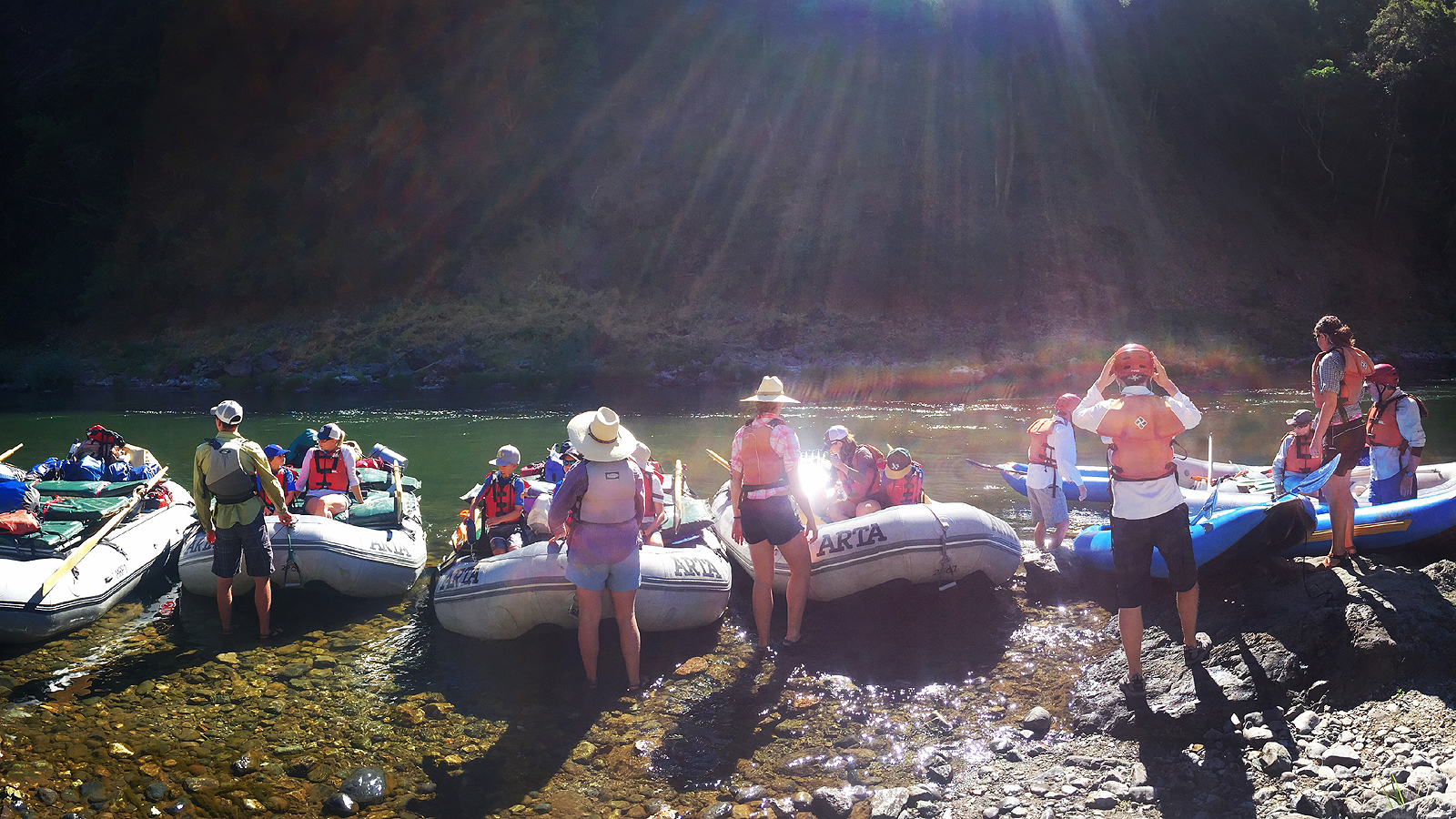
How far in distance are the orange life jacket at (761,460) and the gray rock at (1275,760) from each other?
294 centimetres

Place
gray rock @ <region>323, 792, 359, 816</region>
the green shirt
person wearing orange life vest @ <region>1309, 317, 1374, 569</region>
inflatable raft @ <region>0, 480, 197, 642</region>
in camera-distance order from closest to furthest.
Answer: gray rock @ <region>323, 792, 359, 816</region> → person wearing orange life vest @ <region>1309, 317, 1374, 569</region> → the green shirt → inflatable raft @ <region>0, 480, 197, 642</region>

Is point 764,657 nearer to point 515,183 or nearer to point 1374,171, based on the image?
point 515,183

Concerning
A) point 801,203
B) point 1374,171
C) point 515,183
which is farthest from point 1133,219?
point 515,183

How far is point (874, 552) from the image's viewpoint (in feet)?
22.1

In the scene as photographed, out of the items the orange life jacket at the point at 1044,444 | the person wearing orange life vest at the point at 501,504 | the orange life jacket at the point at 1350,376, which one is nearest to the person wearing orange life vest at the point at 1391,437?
the orange life jacket at the point at 1350,376

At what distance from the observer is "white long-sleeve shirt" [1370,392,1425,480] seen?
6.76 m

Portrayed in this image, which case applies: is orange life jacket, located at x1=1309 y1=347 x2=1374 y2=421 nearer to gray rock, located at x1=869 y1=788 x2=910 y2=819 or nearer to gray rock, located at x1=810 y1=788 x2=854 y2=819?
gray rock, located at x1=869 y1=788 x2=910 y2=819

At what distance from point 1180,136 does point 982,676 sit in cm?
4531

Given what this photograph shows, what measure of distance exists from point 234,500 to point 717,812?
439 cm

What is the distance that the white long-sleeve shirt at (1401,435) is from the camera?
22.2 feet

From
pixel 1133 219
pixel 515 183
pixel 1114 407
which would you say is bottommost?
pixel 1114 407

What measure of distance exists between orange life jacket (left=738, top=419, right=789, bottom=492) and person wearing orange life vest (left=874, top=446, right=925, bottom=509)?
2.23 m

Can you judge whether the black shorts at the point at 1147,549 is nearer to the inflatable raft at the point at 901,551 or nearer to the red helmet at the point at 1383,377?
the inflatable raft at the point at 901,551

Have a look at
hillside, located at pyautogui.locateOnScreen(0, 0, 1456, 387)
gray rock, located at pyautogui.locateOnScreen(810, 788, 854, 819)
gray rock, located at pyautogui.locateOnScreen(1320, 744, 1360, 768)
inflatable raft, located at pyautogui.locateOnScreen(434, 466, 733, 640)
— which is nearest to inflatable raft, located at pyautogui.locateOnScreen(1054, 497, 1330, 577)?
gray rock, located at pyautogui.locateOnScreen(1320, 744, 1360, 768)
